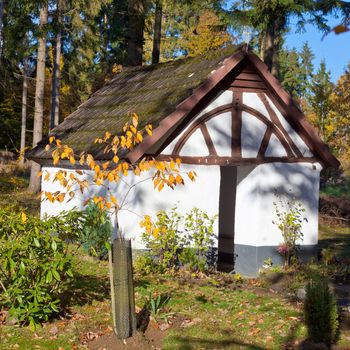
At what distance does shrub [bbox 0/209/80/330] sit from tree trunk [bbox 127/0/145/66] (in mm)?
15490

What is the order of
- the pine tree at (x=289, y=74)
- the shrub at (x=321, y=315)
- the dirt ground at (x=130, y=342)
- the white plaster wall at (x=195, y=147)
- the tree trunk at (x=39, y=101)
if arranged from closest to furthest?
the dirt ground at (x=130, y=342) < the shrub at (x=321, y=315) < the white plaster wall at (x=195, y=147) < the tree trunk at (x=39, y=101) < the pine tree at (x=289, y=74)

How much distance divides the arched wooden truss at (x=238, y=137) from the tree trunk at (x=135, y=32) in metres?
10.3

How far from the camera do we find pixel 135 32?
22.9 meters

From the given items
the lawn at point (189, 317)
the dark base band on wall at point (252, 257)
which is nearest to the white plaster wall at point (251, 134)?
the dark base band on wall at point (252, 257)

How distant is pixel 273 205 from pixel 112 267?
20.7 ft

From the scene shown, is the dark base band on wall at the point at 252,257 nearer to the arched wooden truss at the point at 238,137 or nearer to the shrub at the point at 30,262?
the arched wooden truss at the point at 238,137

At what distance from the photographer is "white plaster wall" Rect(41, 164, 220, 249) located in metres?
12.2

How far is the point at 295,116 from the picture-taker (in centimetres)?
1325

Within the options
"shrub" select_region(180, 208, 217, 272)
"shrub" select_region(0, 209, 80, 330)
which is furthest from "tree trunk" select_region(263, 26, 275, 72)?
"shrub" select_region(0, 209, 80, 330)

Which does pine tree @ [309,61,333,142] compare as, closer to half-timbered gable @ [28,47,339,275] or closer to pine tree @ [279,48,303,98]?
pine tree @ [279,48,303,98]

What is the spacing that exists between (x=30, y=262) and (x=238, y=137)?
6.70 meters

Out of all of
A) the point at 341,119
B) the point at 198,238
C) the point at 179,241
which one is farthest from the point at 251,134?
the point at 341,119

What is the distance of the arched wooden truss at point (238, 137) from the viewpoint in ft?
41.1

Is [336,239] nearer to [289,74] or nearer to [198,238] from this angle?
[198,238]
